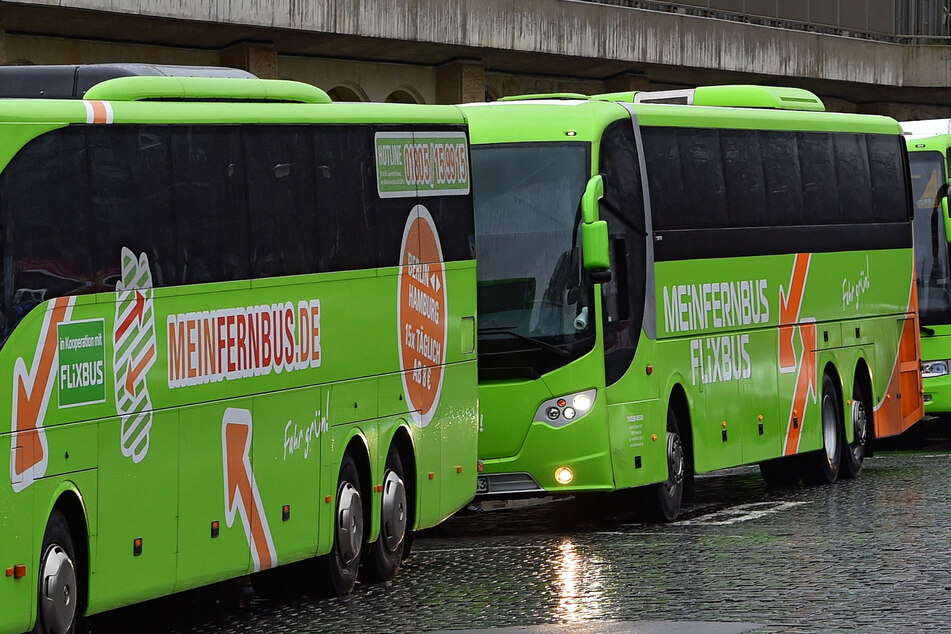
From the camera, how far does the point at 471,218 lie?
16.0 metres

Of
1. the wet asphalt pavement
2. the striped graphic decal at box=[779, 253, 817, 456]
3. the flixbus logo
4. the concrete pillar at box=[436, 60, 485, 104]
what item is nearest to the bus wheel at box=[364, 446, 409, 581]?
the wet asphalt pavement

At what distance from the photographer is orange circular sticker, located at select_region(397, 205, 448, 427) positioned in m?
14.6

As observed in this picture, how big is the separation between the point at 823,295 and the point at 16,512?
1329 centimetres

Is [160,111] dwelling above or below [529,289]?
above

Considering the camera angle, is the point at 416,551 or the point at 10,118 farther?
the point at 416,551

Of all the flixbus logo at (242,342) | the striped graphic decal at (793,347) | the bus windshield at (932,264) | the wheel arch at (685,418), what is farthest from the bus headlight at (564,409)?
the bus windshield at (932,264)

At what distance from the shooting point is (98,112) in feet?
35.7

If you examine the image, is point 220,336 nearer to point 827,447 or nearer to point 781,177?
point 781,177

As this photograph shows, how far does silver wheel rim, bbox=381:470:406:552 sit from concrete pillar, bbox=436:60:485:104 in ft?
66.6

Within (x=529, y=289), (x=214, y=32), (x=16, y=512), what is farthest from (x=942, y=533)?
(x=214, y=32)

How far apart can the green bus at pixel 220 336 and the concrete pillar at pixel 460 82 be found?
61.7 ft

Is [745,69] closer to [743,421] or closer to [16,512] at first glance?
[743,421]

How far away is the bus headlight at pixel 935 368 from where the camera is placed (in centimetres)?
2698

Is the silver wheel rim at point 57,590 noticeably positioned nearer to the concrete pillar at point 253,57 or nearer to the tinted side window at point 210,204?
the tinted side window at point 210,204
